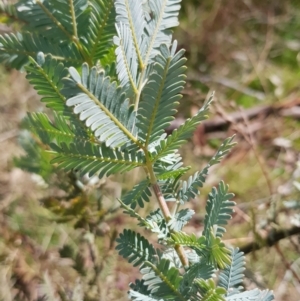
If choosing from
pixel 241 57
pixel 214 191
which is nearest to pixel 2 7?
pixel 214 191

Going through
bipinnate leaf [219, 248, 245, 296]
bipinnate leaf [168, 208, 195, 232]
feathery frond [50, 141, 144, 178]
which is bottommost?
bipinnate leaf [219, 248, 245, 296]

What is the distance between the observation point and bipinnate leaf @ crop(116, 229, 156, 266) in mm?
396

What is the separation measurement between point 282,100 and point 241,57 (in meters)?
0.27

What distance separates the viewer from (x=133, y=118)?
35 cm

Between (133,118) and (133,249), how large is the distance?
4.8 inches

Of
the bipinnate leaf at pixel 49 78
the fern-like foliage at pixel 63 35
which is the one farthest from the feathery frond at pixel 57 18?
the bipinnate leaf at pixel 49 78

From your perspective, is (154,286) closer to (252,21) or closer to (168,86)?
(168,86)

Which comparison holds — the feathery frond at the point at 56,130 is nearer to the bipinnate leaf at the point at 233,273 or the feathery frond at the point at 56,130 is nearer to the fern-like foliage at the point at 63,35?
the fern-like foliage at the point at 63,35

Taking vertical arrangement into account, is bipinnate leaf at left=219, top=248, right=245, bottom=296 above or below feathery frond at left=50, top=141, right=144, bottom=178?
below

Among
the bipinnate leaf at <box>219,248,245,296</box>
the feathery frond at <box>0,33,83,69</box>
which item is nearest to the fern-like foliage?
the feathery frond at <box>0,33,83,69</box>

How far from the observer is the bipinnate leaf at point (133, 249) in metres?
0.40

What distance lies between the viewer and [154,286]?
373 millimetres

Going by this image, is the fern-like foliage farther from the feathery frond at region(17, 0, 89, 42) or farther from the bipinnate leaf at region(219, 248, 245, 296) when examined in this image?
the bipinnate leaf at region(219, 248, 245, 296)

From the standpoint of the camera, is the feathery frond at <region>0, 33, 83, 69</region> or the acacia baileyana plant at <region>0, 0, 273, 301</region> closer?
the acacia baileyana plant at <region>0, 0, 273, 301</region>
